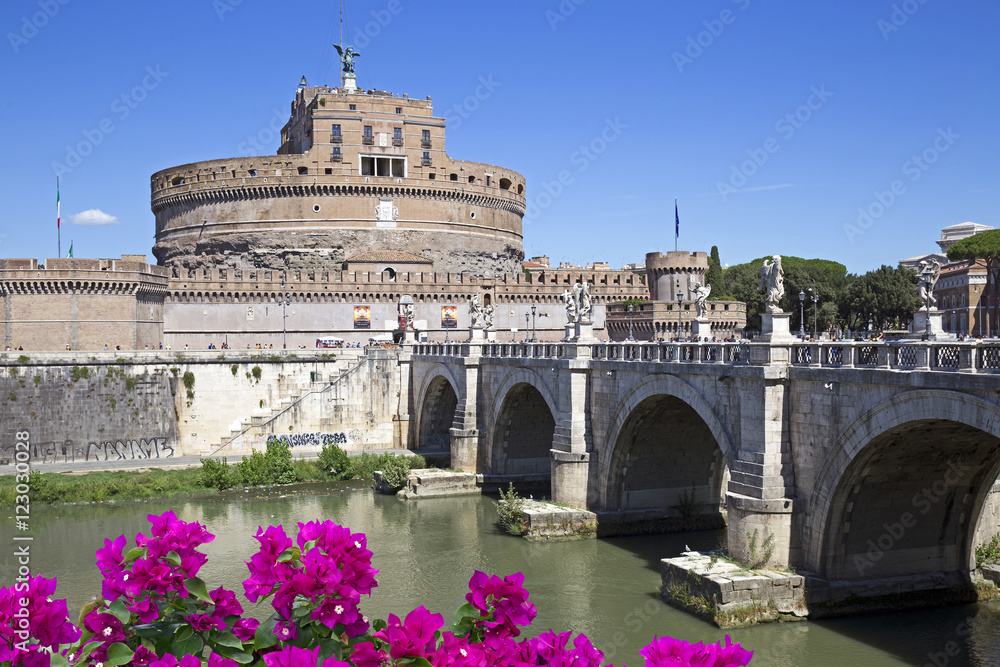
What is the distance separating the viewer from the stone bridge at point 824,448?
16859 millimetres

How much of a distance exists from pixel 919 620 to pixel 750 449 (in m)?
→ 4.83

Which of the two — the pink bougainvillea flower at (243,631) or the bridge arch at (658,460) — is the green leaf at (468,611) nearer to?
the pink bougainvillea flower at (243,631)

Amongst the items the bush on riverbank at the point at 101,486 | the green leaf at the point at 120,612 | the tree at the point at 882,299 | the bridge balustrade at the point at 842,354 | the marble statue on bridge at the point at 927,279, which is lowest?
the bush on riverbank at the point at 101,486

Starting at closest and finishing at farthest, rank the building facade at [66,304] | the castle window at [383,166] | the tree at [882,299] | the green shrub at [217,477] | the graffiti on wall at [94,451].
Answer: the green shrub at [217,477] → the graffiti on wall at [94,451] → the building facade at [66,304] → the tree at [882,299] → the castle window at [383,166]

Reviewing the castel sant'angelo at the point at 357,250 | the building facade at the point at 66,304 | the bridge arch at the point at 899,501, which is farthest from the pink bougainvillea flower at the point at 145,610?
the castel sant'angelo at the point at 357,250

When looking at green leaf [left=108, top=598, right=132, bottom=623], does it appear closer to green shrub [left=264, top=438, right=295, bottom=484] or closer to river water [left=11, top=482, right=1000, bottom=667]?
river water [left=11, top=482, right=1000, bottom=667]

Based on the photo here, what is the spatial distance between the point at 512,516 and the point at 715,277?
56.6 meters

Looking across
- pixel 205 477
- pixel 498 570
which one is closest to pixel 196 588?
pixel 498 570

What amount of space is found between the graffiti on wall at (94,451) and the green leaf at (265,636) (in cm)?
4129

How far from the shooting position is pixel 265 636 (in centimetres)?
525

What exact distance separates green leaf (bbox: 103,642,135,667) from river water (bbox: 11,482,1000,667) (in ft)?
48.0

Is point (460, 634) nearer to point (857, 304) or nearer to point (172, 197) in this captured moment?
point (857, 304)

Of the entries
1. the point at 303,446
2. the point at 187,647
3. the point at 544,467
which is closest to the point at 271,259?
the point at 303,446

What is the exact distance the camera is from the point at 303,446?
4562 cm
